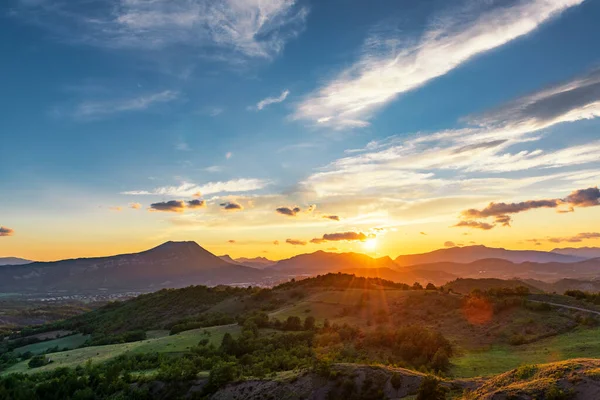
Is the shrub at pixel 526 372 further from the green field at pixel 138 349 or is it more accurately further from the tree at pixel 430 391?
the green field at pixel 138 349

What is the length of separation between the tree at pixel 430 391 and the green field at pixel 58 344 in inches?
3733

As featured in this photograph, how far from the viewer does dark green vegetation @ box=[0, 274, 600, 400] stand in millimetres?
28781

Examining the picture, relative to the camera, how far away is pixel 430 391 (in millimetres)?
23281

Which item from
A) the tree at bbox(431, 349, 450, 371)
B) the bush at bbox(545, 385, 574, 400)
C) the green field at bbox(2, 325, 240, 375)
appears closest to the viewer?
the bush at bbox(545, 385, 574, 400)

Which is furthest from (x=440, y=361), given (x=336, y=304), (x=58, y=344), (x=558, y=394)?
(x=58, y=344)

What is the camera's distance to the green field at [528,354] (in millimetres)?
32688

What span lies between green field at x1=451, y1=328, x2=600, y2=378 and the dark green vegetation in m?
0.14

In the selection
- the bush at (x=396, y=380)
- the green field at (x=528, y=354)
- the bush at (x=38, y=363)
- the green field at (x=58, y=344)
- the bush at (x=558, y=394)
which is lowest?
the green field at (x=58, y=344)

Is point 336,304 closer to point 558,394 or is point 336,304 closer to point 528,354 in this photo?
point 528,354

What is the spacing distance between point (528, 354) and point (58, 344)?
10458 centimetres

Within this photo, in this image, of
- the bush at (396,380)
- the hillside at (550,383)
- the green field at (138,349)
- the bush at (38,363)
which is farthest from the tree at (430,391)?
the bush at (38,363)

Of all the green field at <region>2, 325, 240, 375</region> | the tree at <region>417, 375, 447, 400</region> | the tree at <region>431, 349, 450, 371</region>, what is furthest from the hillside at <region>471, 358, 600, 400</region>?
the green field at <region>2, 325, 240, 375</region>

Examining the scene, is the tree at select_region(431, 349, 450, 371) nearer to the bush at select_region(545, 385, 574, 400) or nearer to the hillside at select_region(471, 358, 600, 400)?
the hillside at select_region(471, 358, 600, 400)

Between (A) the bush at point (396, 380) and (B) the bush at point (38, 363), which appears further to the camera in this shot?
(B) the bush at point (38, 363)
